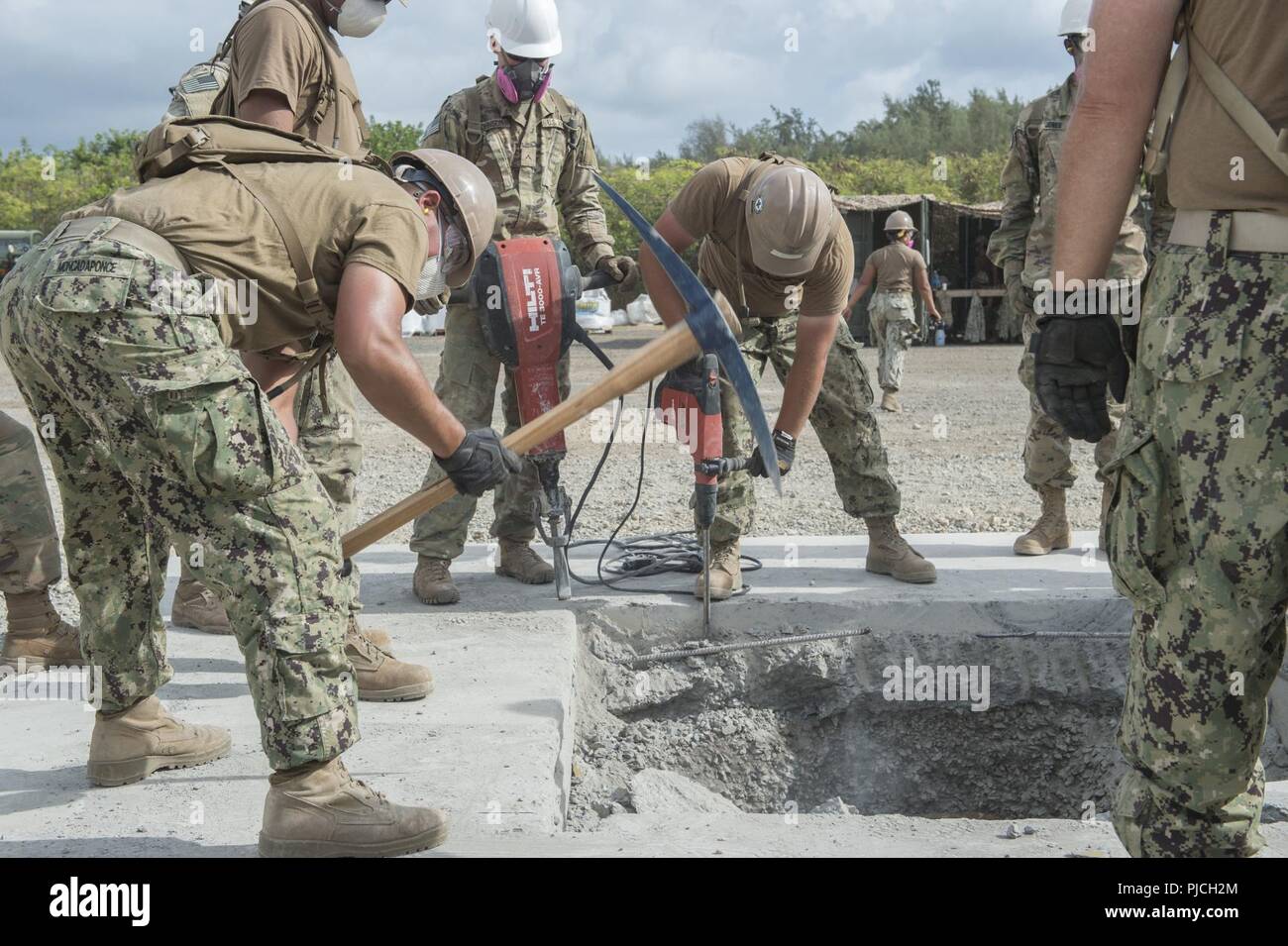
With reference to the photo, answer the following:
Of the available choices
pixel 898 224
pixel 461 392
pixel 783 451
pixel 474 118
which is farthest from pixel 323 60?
pixel 898 224

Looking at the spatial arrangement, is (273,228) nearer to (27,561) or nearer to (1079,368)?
(1079,368)

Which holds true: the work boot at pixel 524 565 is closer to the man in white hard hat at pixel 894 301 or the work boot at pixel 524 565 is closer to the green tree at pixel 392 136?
the man in white hard hat at pixel 894 301

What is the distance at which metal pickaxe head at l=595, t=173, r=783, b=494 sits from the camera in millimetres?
2799

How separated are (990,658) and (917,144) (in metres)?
45.2

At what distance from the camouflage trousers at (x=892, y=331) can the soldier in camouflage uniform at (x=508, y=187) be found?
724cm

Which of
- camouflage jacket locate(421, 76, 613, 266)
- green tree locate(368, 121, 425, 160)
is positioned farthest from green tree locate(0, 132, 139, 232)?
camouflage jacket locate(421, 76, 613, 266)

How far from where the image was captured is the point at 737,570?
4.86 meters

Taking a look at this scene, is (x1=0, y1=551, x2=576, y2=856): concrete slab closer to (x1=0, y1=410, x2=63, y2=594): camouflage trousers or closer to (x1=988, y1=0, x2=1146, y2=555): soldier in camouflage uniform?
(x1=0, y1=410, x2=63, y2=594): camouflage trousers

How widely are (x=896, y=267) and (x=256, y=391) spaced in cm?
1152

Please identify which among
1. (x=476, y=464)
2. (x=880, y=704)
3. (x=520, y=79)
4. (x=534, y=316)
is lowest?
(x=880, y=704)

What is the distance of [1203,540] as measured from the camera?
2.01m

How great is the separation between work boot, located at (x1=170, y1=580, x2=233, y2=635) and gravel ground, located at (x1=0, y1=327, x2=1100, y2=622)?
0.91m

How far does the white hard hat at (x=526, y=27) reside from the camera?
4746 millimetres
